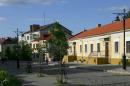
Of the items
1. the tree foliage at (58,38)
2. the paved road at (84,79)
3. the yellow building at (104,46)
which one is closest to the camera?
the paved road at (84,79)

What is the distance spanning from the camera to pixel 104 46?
54.1m

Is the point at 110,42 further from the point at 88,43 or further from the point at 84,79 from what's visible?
the point at 84,79

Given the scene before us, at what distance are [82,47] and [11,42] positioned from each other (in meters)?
90.9

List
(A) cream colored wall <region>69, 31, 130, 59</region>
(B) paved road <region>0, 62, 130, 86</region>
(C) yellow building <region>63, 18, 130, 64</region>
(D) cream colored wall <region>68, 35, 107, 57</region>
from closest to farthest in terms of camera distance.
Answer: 1. (B) paved road <region>0, 62, 130, 86</region>
2. (A) cream colored wall <region>69, 31, 130, 59</region>
3. (C) yellow building <region>63, 18, 130, 64</region>
4. (D) cream colored wall <region>68, 35, 107, 57</region>

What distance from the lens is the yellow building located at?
48531 millimetres

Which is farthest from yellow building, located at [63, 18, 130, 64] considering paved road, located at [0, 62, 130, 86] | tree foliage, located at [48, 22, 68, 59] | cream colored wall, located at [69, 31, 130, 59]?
tree foliage, located at [48, 22, 68, 59]

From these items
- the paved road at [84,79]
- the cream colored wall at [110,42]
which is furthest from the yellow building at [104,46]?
the paved road at [84,79]

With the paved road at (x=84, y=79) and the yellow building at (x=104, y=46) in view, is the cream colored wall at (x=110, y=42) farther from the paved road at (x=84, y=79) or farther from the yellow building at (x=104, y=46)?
the paved road at (x=84, y=79)

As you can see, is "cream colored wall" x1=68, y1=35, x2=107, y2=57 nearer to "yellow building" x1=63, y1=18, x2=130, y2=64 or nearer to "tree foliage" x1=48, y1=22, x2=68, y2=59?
"yellow building" x1=63, y1=18, x2=130, y2=64

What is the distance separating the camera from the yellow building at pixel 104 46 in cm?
4853

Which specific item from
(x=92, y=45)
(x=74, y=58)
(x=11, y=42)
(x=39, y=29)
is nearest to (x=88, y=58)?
(x=92, y=45)

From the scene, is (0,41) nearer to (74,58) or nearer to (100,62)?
(74,58)

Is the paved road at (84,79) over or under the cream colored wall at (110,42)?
under

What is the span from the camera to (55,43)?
1069 inches
